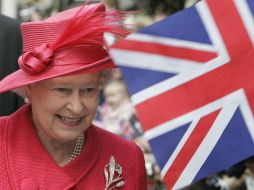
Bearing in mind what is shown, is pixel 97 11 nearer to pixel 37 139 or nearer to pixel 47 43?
pixel 47 43

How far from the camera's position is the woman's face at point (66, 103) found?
3047 mm

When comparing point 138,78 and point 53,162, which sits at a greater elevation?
point 138,78

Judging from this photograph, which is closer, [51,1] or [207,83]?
[207,83]

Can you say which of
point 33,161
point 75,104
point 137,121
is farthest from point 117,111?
point 75,104

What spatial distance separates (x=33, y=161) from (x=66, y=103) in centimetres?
27

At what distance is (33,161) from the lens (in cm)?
315

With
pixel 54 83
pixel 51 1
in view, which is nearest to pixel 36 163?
pixel 54 83

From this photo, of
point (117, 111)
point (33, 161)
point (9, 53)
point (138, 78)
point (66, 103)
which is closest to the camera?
point (138, 78)

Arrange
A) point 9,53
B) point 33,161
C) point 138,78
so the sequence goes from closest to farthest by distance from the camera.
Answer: point 138,78
point 33,161
point 9,53

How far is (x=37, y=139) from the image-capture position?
3.20 metres

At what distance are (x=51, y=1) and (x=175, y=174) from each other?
733 cm

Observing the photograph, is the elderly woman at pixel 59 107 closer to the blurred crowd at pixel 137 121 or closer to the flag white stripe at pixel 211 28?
the flag white stripe at pixel 211 28

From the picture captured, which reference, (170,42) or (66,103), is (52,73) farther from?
(170,42)

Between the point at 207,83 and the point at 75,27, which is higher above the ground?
the point at 75,27
